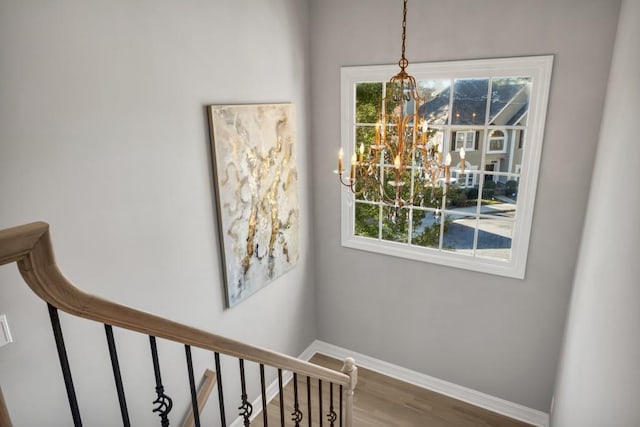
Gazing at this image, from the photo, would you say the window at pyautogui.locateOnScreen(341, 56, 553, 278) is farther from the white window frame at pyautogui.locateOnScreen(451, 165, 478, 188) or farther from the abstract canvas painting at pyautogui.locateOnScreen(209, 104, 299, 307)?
the abstract canvas painting at pyautogui.locateOnScreen(209, 104, 299, 307)

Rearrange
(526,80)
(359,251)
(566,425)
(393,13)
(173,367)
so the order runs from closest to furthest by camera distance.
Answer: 1. (566,425)
2. (173,367)
3. (526,80)
4. (393,13)
5. (359,251)

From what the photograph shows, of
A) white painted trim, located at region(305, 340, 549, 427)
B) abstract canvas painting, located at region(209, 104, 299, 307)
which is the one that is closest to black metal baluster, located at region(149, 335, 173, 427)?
abstract canvas painting, located at region(209, 104, 299, 307)

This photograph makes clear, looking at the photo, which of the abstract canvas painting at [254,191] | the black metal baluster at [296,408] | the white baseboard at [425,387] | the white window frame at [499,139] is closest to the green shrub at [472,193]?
the white window frame at [499,139]

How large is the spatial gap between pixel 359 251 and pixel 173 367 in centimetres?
189

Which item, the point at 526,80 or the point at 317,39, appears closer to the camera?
the point at 526,80

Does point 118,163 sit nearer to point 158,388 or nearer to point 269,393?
point 158,388

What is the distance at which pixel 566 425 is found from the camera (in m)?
2.24

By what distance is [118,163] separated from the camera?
211cm

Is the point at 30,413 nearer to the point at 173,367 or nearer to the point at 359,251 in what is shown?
the point at 173,367

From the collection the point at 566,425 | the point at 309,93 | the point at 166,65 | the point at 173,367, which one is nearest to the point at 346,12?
the point at 309,93

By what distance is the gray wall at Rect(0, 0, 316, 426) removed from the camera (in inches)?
68.6

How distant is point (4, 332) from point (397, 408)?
296cm

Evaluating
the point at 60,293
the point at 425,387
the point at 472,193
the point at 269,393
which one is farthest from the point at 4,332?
the point at 425,387

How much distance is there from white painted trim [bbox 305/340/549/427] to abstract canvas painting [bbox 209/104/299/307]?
47.4 inches
